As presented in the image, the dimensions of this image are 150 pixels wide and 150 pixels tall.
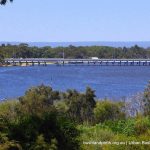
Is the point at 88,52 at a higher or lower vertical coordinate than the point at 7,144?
lower

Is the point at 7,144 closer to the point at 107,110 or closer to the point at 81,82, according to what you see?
the point at 107,110

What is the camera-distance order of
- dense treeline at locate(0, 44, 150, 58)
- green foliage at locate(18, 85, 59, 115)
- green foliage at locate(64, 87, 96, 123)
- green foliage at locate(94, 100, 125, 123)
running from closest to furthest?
green foliage at locate(18, 85, 59, 115) → green foliage at locate(94, 100, 125, 123) → green foliage at locate(64, 87, 96, 123) → dense treeline at locate(0, 44, 150, 58)

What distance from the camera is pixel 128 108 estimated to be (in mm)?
37094

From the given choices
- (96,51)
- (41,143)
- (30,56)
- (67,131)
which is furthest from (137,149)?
(96,51)

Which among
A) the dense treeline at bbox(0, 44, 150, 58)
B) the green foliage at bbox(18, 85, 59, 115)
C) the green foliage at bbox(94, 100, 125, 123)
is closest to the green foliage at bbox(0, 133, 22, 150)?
the green foliage at bbox(18, 85, 59, 115)

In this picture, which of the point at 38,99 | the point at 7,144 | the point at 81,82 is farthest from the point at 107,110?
the point at 81,82

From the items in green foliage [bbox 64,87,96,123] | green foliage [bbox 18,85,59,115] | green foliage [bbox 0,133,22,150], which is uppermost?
green foliage [bbox 0,133,22,150]

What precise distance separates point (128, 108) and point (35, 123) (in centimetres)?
3167

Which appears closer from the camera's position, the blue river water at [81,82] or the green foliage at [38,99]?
the green foliage at [38,99]

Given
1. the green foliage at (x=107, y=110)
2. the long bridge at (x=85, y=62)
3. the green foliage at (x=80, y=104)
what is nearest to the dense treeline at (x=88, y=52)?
the long bridge at (x=85, y=62)

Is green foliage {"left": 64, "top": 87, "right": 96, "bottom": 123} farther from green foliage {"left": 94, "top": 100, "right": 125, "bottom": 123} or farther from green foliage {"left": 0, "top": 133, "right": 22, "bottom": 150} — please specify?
green foliage {"left": 0, "top": 133, "right": 22, "bottom": 150}

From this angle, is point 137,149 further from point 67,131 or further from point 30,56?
point 30,56

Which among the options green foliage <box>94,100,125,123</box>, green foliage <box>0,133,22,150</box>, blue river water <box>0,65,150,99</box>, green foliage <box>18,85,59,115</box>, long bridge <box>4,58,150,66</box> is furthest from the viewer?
long bridge <box>4,58,150,66</box>

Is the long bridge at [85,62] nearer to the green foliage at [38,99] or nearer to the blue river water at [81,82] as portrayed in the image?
the blue river water at [81,82]
